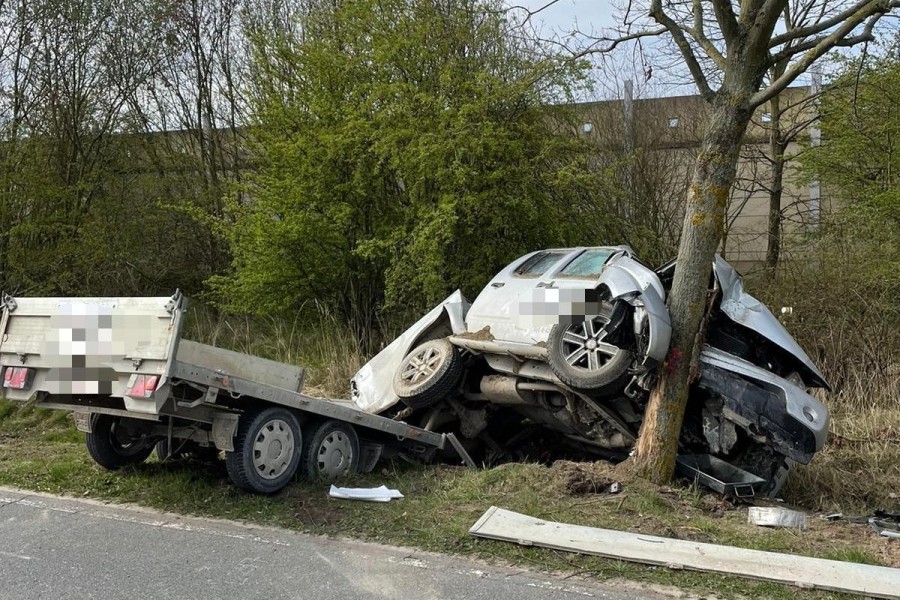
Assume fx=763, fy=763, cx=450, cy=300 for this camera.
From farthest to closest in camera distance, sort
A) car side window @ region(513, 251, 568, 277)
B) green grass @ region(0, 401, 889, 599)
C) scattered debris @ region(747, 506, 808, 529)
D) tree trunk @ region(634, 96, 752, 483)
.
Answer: car side window @ region(513, 251, 568, 277) → tree trunk @ region(634, 96, 752, 483) → scattered debris @ region(747, 506, 808, 529) → green grass @ region(0, 401, 889, 599)

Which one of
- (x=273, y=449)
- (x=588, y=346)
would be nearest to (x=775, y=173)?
(x=588, y=346)

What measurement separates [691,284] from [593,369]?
1.04 meters

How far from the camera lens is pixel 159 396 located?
5004mm

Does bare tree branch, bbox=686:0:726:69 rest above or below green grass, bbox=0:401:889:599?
above

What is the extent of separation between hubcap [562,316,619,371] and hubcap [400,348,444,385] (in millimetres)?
1401

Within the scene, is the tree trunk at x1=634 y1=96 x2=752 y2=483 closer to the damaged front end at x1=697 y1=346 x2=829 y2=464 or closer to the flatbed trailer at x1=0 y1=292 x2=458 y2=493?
the damaged front end at x1=697 y1=346 x2=829 y2=464

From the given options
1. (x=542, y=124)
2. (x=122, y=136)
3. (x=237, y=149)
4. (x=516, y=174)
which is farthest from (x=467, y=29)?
(x=122, y=136)

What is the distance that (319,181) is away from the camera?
1173cm

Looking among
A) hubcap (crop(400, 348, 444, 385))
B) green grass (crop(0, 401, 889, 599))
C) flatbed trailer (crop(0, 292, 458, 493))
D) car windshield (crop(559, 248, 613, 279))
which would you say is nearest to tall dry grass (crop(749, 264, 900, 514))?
green grass (crop(0, 401, 889, 599))

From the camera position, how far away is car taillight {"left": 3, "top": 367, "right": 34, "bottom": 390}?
5719mm

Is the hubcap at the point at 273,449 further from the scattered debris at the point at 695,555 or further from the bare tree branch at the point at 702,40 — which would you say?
the bare tree branch at the point at 702,40

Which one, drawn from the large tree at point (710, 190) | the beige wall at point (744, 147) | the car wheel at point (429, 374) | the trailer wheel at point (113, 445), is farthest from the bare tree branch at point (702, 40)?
the beige wall at point (744, 147)

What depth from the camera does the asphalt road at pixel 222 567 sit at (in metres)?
4.16

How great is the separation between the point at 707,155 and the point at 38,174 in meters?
11.4
